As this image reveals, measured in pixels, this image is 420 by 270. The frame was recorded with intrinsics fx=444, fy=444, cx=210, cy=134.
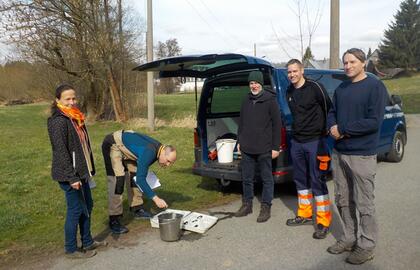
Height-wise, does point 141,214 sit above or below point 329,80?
below

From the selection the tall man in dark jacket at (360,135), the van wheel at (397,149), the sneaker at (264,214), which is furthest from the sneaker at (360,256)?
the van wheel at (397,149)

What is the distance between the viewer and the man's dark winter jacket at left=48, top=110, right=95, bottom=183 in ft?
13.9

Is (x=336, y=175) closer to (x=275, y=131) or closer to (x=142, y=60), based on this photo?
(x=275, y=131)

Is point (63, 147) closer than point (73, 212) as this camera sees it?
Yes

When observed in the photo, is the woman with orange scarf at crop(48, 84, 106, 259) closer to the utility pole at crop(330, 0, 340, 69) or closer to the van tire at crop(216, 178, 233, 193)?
the van tire at crop(216, 178, 233, 193)

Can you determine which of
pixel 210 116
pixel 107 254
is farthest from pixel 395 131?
pixel 107 254

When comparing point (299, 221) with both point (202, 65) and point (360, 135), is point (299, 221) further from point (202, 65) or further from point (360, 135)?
point (202, 65)

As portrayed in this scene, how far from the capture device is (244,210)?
5770 mm

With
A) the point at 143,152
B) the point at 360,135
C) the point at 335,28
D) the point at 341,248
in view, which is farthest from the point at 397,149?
the point at 143,152

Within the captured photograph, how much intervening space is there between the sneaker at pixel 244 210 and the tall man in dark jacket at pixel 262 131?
269mm

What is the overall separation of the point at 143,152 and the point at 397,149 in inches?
241

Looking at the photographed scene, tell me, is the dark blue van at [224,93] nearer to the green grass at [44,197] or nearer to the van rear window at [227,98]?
the van rear window at [227,98]

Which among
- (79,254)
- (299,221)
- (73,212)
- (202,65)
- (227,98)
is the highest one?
(202,65)

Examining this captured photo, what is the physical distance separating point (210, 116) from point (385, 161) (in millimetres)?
4111
